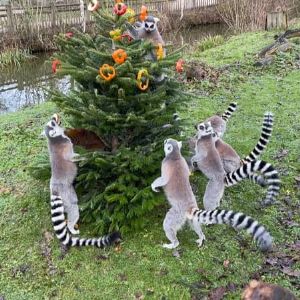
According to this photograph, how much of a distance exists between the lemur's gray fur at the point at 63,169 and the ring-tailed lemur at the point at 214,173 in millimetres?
1272

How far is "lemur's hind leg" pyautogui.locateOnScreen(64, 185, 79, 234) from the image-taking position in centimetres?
432

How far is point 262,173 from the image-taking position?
14.8 feet

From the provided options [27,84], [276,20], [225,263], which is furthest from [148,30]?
[276,20]

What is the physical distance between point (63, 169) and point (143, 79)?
1149mm

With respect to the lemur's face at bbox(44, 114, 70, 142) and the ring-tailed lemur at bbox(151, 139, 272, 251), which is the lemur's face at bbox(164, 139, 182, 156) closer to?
the ring-tailed lemur at bbox(151, 139, 272, 251)

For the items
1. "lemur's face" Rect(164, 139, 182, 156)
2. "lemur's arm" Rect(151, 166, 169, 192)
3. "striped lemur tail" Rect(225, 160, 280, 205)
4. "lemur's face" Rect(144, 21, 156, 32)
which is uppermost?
"lemur's face" Rect(144, 21, 156, 32)

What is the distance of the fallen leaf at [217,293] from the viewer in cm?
368

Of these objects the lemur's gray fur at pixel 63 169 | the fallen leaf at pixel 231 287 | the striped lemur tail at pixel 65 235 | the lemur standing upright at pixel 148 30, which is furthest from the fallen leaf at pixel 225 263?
the lemur standing upright at pixel 148 30

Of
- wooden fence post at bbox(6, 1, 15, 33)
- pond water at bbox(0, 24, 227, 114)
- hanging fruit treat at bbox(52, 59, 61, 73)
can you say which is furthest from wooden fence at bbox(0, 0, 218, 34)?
hanging fruit treat at bbox(52, 59, 61, 73)

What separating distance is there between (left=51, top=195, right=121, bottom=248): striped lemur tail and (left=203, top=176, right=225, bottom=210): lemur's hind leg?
3.09ft

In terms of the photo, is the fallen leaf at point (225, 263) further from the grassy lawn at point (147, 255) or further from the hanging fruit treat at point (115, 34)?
the hanging fruit treat at point (115, 34)

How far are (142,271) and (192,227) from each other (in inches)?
24.1

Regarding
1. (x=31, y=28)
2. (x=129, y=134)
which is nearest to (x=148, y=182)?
(x=129, y=134)

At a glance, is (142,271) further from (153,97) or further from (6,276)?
(153,97)
